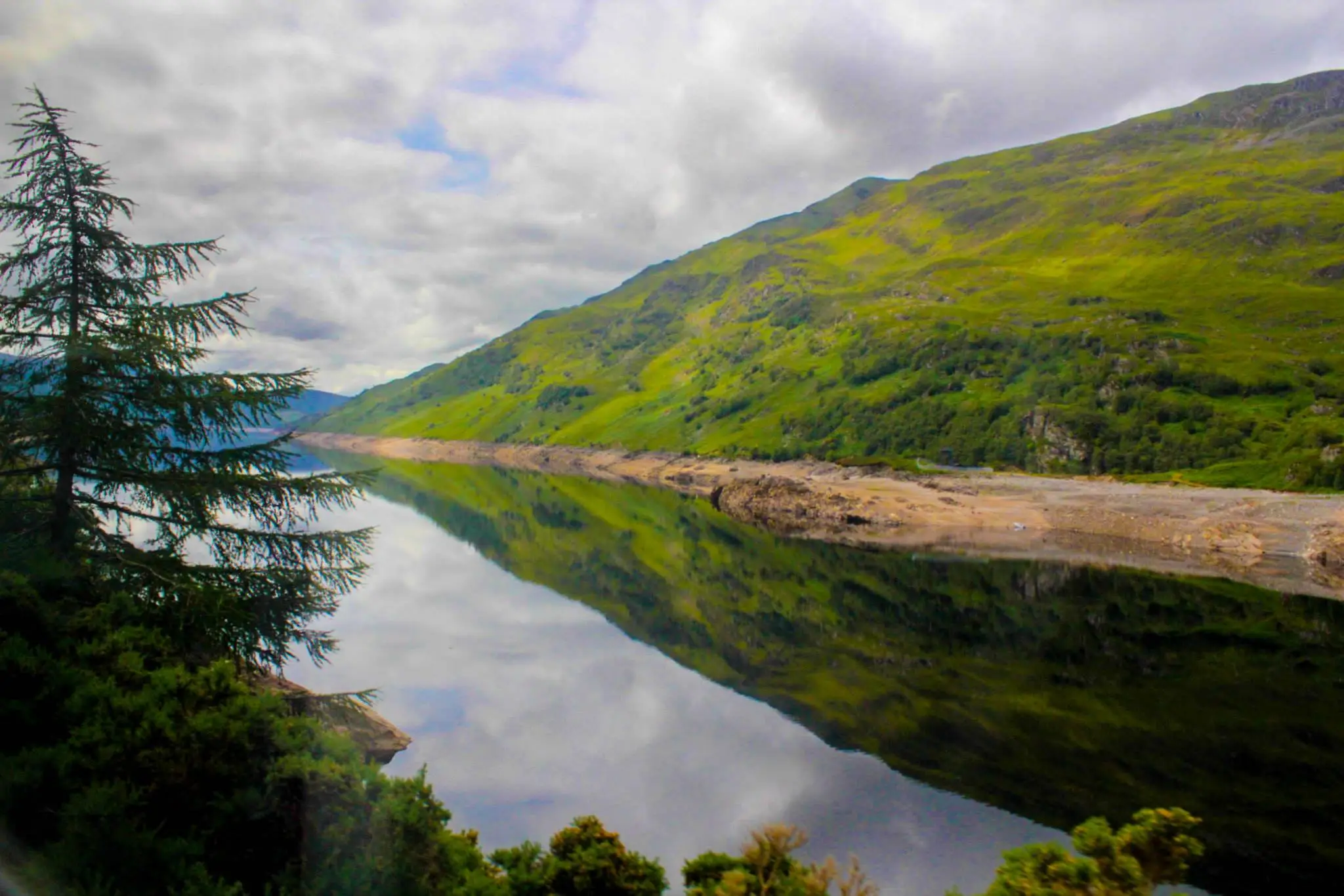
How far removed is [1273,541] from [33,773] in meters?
85.1

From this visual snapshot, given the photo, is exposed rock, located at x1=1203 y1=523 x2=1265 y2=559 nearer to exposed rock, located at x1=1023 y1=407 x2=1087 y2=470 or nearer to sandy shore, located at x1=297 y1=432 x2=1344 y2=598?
sandy shore, located at x1=297 y1=432 x2=1344 y2=598

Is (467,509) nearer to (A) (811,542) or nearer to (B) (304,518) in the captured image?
(A) (811,542)

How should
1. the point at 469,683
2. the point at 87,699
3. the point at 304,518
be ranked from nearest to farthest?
the point at 87,699, the point at 304,518, the point at 469,683

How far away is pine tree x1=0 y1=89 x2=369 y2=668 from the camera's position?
53.9ft

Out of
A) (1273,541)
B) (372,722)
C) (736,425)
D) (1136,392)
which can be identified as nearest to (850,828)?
(372,722)

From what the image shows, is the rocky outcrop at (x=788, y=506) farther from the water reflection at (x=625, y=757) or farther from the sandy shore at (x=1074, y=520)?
the water reflection at (x=625, y=757)

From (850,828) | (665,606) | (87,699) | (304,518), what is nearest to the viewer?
(87,699)

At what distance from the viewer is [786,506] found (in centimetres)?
10281

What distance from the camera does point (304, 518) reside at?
2019 cm

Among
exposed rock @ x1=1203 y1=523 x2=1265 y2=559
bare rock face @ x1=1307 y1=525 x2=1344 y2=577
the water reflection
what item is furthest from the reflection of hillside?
exposed rock @ x1=1203 y1=523 x2=1265 y2=559

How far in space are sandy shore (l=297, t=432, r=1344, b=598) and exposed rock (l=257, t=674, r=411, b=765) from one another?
32592 mm

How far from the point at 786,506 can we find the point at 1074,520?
34.8m

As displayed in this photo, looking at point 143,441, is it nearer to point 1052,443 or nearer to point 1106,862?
point 1106,862

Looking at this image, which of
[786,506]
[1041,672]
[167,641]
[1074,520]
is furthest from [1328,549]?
[167,641]
